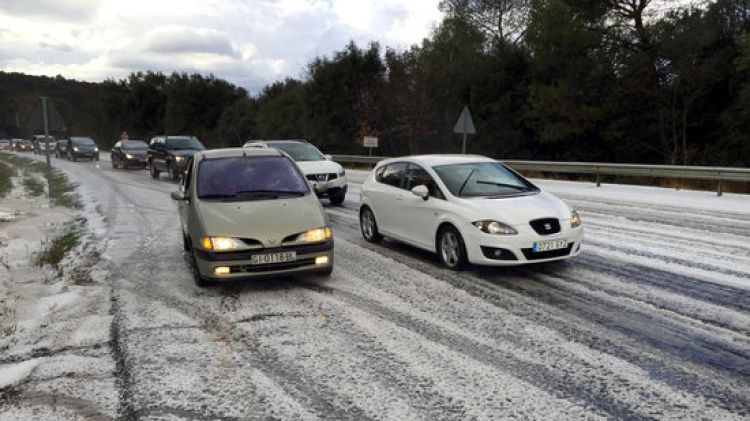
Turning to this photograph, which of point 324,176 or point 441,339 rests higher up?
point 324,176

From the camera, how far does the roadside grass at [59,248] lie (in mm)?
7938

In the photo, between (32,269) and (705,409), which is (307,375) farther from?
(32,269)

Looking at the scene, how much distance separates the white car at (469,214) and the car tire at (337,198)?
4.67 m

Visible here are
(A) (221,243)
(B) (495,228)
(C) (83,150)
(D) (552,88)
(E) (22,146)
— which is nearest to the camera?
(A) (221,243)

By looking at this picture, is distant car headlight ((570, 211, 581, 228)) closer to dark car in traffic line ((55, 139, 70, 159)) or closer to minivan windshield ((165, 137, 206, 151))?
minivan windshield ((165, 137, 206, 151))

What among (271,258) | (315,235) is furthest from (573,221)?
(271,258)

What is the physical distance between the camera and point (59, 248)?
28.7ft

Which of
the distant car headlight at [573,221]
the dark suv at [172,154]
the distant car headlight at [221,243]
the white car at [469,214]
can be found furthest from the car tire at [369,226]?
the dark suv at [172,154]

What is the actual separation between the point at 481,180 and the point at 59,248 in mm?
6784

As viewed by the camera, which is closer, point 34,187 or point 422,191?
A: point 422,191

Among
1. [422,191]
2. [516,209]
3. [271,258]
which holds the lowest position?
[271,258]

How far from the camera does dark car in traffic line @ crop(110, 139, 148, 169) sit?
29875mm

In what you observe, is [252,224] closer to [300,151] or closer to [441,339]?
[441,339]

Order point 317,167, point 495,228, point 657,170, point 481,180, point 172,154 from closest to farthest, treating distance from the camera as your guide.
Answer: point 495,228
point 481,180
point 317,167
point 657,170
point 172,154
